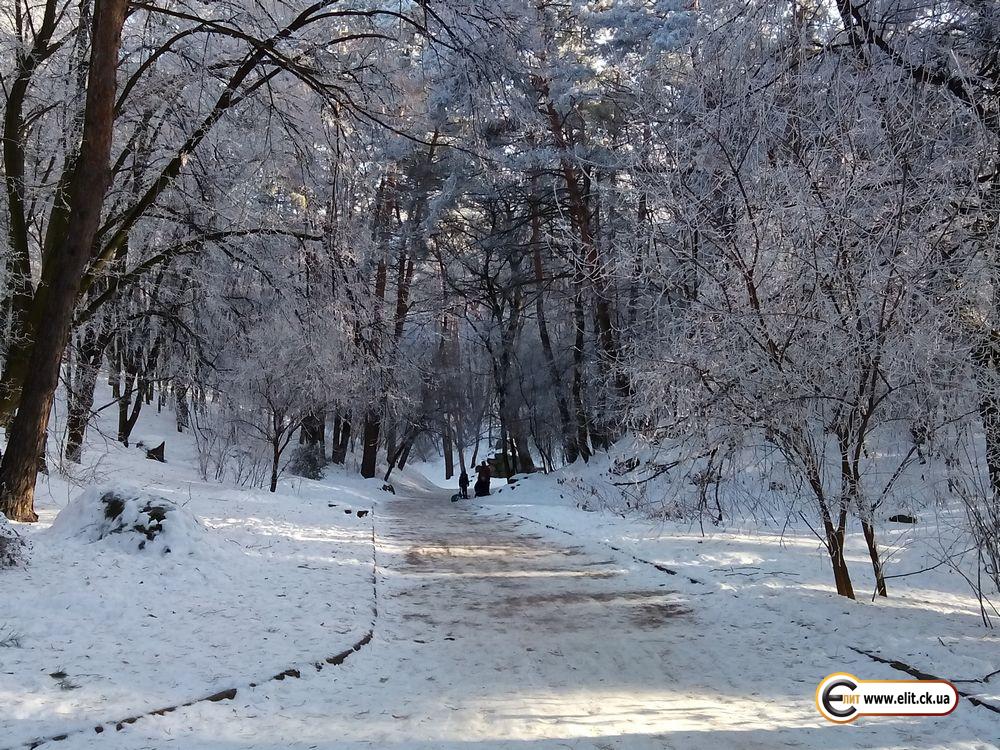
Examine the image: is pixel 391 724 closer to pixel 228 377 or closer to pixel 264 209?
pixel 264 209

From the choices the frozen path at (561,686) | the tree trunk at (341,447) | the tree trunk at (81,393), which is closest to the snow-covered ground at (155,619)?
the frozen path at (561,686)

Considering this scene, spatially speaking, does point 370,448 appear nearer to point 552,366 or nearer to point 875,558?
point 552,366

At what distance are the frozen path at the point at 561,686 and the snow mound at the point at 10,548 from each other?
2790mm

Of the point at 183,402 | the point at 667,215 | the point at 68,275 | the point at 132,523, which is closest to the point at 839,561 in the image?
the point at 667,215

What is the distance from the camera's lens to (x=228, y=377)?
13.8 meters

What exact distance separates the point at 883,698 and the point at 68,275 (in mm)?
7713

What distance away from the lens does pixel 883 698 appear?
3891 millimetres

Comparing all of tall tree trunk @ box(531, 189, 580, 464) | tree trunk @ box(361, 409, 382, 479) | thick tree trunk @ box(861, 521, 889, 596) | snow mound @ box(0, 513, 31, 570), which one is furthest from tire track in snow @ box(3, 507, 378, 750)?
tree trunk @ box(361, 409, 382, 479)

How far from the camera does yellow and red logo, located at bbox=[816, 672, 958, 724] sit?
3.71 metres

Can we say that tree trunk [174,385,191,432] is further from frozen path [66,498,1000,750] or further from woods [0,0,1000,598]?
frozen path [66,498,1000,750]

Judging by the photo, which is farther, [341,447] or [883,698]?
[341,447]

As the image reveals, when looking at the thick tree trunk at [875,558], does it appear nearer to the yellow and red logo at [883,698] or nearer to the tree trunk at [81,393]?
the yellow and red logo at [883,698]

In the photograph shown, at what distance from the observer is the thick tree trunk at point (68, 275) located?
22.8ft

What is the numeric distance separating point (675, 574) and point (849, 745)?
4.05m
